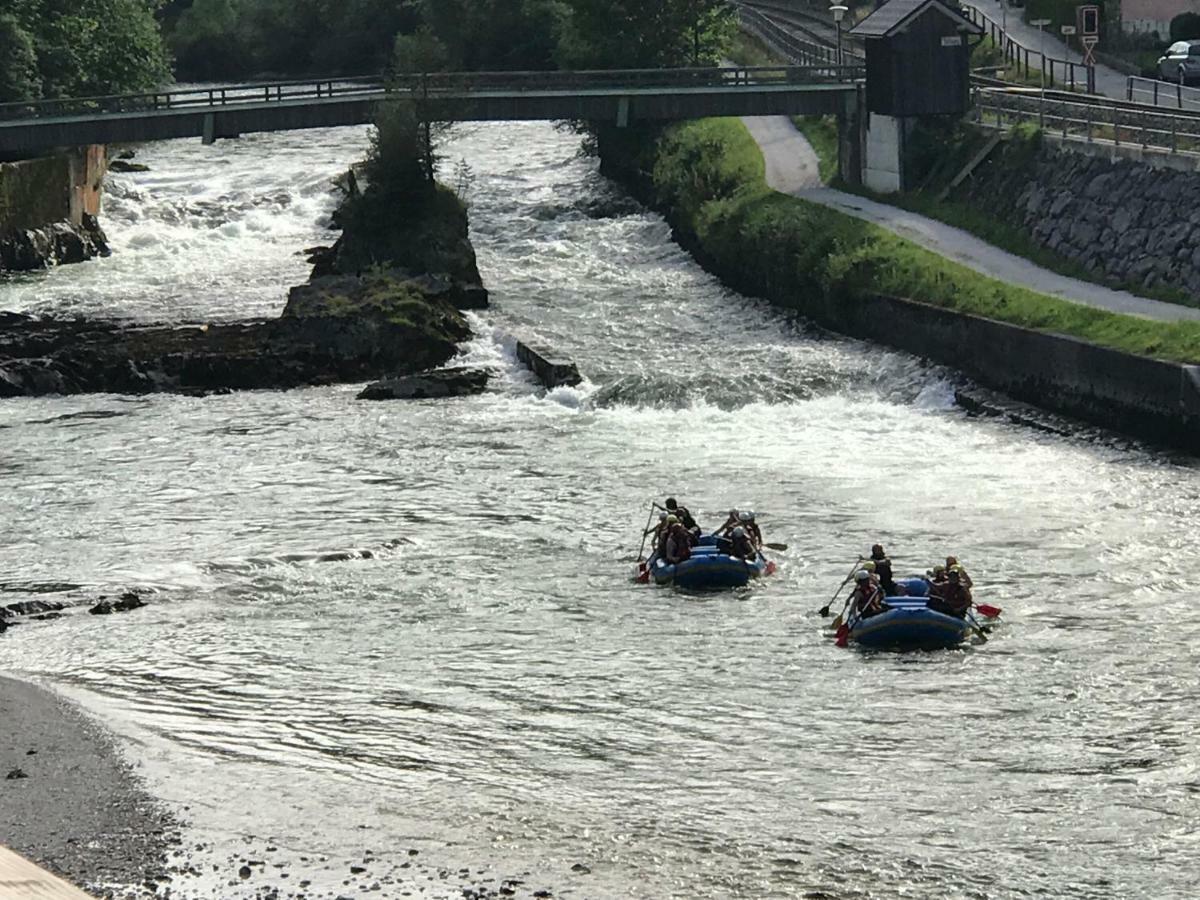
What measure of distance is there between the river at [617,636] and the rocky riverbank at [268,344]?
4.35 feet

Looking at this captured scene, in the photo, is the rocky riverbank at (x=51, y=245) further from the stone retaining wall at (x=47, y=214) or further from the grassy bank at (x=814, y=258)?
the grassy bank at (x=814, y=258)

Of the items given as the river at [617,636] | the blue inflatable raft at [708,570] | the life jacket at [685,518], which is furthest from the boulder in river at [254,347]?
the blue inflatable raft at [708,570]

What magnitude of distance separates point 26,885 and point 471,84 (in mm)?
69117

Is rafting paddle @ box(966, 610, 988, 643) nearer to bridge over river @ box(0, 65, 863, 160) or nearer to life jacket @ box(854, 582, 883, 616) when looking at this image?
life jacket @ box(854, 582, 883, 616)

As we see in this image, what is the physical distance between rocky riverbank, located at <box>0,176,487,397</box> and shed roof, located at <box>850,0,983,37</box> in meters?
16.6

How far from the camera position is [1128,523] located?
128 ft

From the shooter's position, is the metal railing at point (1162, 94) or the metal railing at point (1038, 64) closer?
the metal railing at point (1162, 94)

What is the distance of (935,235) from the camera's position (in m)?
62.4

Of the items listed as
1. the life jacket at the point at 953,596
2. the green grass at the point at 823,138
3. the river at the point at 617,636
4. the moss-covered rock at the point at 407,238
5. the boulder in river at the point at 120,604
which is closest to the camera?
the river at the point at 617,636

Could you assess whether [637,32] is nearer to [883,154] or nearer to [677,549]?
[883,154]

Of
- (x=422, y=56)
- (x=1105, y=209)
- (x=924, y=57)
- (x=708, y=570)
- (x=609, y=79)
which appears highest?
(x=422, y=56)

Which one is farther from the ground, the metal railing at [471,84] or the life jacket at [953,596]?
the metal railing at [471,84]

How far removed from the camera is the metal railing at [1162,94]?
2625 inches

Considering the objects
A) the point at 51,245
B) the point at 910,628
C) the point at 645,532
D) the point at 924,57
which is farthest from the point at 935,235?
the point at 51,245
